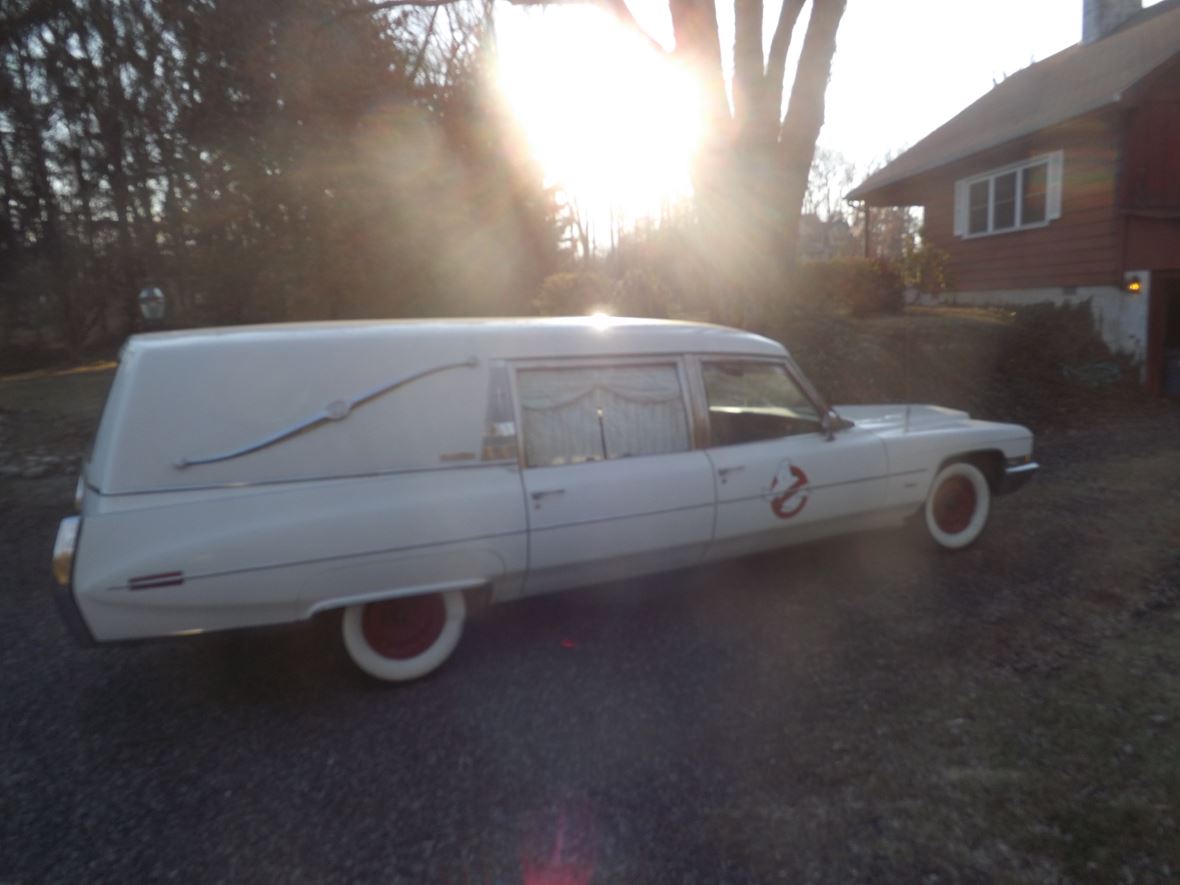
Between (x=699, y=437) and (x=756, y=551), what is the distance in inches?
31.9

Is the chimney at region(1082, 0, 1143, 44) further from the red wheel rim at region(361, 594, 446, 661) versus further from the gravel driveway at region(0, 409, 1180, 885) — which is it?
the red wheel rim at region(361, 594, 446, 661)

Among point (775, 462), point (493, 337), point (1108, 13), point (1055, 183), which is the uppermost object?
point (1108, 13)

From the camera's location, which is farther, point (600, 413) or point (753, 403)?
point (753, 403)

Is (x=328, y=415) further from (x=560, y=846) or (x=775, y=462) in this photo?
(x=775, y=462)

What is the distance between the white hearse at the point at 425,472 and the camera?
3424mm

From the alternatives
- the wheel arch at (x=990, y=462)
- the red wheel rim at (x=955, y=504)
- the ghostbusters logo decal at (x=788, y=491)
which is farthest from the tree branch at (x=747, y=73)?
the ghostbusters logo decal at (x=788, y=491)

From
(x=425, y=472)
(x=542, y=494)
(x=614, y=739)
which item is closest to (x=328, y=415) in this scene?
(x=425, y=472)

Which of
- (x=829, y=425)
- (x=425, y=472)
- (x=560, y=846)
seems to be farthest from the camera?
(x=829, y=425)

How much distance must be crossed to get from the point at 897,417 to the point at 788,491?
1.44m

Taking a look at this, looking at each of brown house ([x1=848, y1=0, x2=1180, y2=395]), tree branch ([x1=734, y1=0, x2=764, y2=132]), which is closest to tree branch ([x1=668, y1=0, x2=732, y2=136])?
tree branch ([x1=734, y1=0, x2=764, y2=132])

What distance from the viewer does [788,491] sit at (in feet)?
15.6

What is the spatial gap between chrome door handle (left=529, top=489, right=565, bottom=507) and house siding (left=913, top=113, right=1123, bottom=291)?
12.5m

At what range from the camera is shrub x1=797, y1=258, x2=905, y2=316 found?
635 inches

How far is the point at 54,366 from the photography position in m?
21.8
